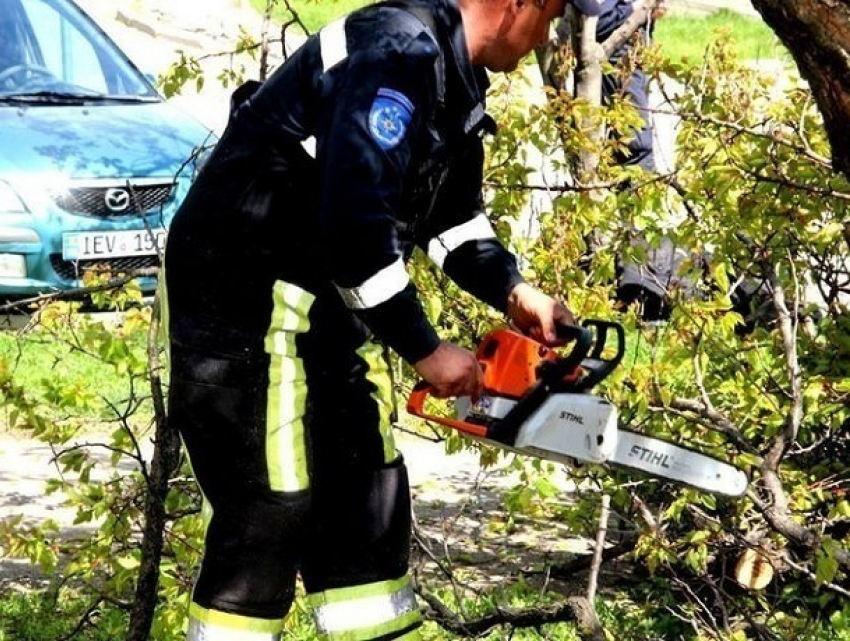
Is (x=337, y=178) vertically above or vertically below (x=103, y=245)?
above

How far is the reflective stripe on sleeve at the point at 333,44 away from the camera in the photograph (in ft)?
10.7

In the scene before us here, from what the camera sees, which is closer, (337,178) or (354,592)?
(337,178)

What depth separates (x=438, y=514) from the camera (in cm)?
612

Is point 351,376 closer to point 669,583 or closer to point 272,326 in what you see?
point 272,326

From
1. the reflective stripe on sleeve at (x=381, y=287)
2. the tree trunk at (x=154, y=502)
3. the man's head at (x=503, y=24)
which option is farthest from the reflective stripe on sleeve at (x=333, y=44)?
the tree trunk at (x=154, y=502)

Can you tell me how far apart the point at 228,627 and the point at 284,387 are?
1.73ft

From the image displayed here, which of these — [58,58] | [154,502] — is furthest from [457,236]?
[58,58]

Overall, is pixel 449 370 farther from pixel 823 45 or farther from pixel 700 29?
pixel 700 29

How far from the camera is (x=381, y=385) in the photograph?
3598 mm

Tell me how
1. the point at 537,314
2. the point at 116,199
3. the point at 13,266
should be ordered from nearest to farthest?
the point at 537,314, the point at 13,266, the point at 116,199

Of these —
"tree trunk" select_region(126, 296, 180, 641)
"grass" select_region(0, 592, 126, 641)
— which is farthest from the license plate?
"tree trunk" select_region(126, 296, 180, 641)

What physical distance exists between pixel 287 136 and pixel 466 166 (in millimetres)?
563

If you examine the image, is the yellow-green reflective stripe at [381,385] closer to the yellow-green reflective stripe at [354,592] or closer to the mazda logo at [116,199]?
the yellow-green reflective stripe at [354,592]

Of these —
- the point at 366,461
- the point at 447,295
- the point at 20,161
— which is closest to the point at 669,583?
the point at 447,295
